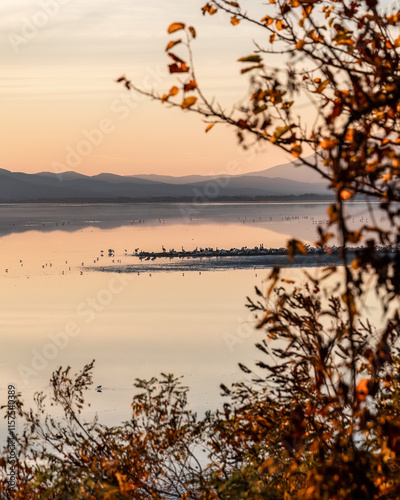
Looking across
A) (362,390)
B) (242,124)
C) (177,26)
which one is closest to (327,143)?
(242,124)

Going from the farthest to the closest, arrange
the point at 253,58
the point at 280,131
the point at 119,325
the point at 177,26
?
1. the point at 119,325
2. the point at 280,131
3. the point at 253,58
4. the point at 177,26

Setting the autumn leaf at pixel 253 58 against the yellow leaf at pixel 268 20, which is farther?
the yellow leaf at pixel 268 20

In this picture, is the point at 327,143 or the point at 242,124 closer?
the point at 327,143

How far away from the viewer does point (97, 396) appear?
22.3 m

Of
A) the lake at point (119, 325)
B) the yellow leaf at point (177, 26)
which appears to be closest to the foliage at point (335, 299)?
the yellow leaf at point (177, 26)

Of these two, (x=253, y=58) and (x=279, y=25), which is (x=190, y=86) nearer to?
(x=253, y=58)

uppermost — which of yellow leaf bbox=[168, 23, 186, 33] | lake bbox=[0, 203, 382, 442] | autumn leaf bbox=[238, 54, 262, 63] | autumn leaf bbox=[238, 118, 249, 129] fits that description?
yellow leaf bbox=[168, 23, 186, 33]

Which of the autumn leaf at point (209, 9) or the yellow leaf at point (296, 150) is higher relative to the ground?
the autumn leaf at point (209, 9)

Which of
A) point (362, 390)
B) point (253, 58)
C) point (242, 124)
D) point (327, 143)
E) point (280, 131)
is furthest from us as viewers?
point (242, 124)

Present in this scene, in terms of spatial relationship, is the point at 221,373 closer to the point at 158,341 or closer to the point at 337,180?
the point at 158,341

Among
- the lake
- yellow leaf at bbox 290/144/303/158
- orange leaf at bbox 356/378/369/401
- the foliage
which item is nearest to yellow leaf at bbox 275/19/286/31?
the foliage

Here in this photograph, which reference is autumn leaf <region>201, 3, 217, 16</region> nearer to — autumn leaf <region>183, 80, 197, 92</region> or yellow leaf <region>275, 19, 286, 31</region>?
yellow leaf <region>275, 19, 286, 31</region>

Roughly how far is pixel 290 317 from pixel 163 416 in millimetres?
5026

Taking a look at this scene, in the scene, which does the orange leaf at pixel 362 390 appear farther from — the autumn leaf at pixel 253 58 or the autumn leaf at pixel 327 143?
the autumn leaf at pixel 253 58
